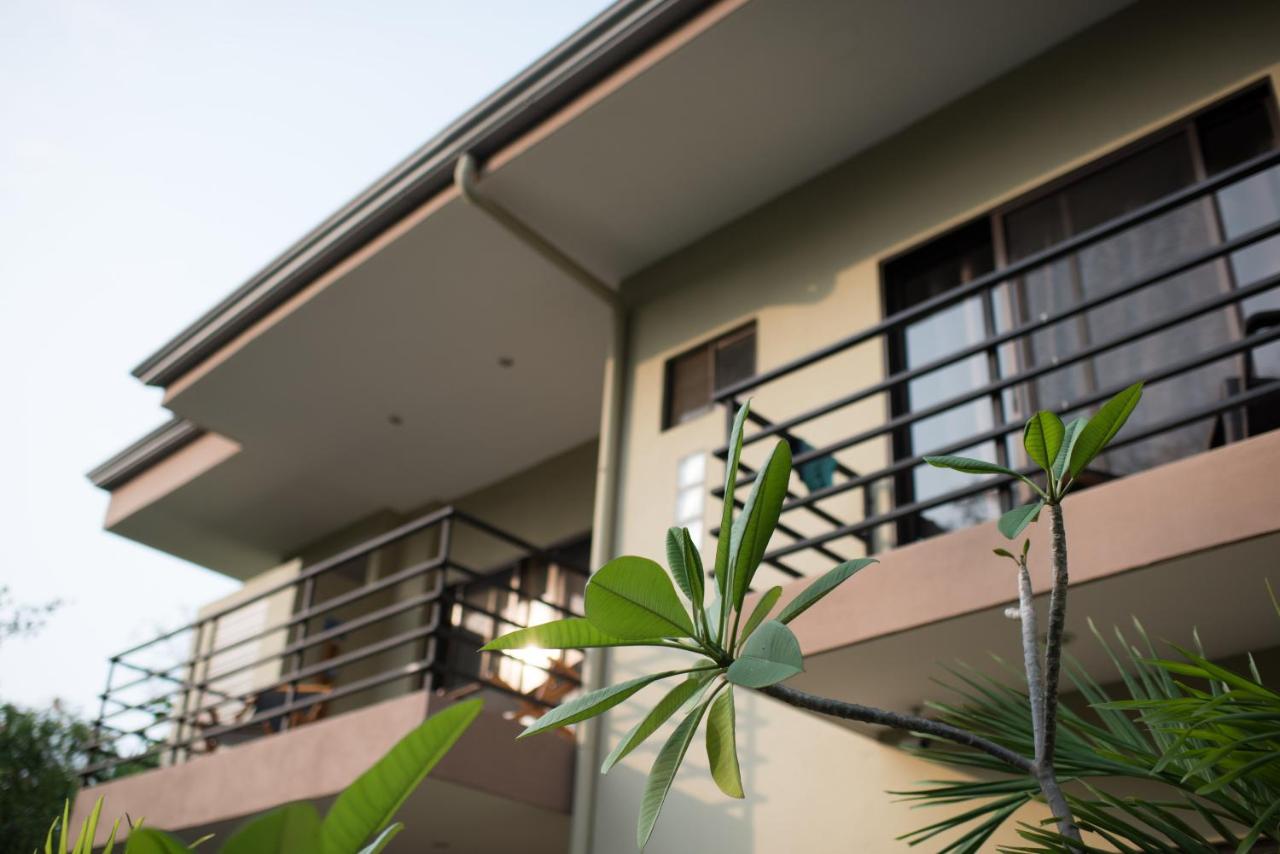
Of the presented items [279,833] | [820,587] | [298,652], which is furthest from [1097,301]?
[298,652]

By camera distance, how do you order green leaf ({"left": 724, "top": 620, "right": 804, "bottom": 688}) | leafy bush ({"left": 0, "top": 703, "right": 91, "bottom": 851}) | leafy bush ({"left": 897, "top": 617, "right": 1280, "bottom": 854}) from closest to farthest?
green leaf ({"left": 724, "top": 620, "right": 804, "bottom": 688})
leafy bush ({"left": 897, "top": 617, "right": 1280, "bottom": 854})
leafy bush ({"left": 0, "top": 703, "right": 91, "bottom": 851})

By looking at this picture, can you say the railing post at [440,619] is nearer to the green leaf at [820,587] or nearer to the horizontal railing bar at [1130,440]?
the horizontal railing bar at [1130,440]

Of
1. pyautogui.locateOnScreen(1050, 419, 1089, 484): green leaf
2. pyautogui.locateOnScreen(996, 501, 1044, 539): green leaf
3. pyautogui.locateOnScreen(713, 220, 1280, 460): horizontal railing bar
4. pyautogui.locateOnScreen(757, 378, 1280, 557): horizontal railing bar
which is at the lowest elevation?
pyautogui.locateOnScreen(996, 501, 1044, 539): green leaf

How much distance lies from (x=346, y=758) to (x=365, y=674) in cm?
406

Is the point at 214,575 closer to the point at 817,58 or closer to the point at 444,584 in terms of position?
the point at 444,584

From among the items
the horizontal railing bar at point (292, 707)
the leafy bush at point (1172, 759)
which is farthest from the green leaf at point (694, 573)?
the horizontal railing bar at point (292, 707)

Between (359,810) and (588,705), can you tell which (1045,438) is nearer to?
(588,705)

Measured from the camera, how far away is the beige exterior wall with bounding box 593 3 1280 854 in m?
4.88

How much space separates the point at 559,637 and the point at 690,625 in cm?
22

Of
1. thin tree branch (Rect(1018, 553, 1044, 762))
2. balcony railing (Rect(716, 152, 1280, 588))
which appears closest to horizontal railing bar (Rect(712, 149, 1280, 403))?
balcony railing (Rect(716, 152, 1280, 588))

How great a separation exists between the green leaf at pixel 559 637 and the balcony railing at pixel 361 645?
3.69 m

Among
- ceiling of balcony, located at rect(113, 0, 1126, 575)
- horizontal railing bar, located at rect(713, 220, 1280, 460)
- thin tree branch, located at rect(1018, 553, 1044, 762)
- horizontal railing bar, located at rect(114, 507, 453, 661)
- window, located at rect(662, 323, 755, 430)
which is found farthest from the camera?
window, located at rect(662, 323, 755, 430)

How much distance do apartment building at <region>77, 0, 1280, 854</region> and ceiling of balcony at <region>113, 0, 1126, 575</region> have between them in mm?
24

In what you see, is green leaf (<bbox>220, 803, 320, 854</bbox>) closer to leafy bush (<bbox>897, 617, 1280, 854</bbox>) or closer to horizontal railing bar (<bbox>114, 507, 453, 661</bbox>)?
leafy bush (<bbox>897, 617, 1280, 854</bbox>)
